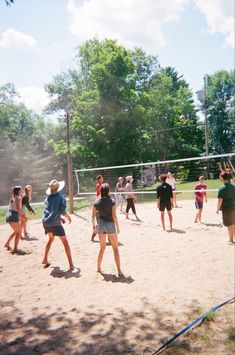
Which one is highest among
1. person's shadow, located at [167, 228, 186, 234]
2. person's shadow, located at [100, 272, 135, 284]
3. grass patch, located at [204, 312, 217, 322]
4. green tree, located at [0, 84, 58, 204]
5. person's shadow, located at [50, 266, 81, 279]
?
green tree, located at [0, 84, 58, 204]

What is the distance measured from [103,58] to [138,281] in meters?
23.6

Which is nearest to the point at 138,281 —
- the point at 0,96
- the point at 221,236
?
the point at 221,236

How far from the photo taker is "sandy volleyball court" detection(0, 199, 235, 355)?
3.39m

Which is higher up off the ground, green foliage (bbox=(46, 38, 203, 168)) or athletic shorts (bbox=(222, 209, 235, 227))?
green foliage (bbox=(46, 38, 203, 168))

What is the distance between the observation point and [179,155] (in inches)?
1435

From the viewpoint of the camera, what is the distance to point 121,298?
14.7 feet

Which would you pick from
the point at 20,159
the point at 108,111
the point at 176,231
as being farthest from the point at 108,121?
the point at 176,231

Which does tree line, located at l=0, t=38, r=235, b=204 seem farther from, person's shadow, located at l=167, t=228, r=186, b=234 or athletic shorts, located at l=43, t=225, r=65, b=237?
athletic shorts, located at l=43, t=225, r=65, b=237

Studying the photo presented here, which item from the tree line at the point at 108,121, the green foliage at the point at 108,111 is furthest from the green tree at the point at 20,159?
the green foliage at the point at 108,111

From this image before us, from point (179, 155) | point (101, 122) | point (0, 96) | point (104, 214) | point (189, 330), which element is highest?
point (0, 96)

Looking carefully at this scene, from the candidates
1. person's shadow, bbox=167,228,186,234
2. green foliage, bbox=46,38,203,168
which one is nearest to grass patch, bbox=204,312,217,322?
person's shadow, bbox=167,228,186,234

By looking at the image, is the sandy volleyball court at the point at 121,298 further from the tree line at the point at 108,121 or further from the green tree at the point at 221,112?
the green tree at the point at 221,112

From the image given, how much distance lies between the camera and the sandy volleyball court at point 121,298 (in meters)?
3.39

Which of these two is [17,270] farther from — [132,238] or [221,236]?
[221,236]
